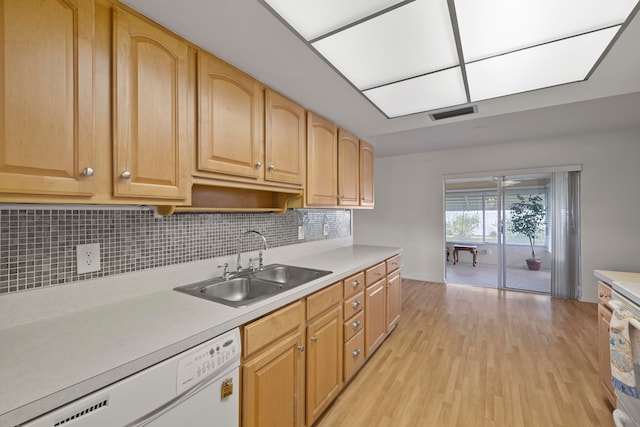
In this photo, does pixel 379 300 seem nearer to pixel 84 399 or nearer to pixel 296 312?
pixel 296 312

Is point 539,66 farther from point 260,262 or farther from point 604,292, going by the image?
point 260,262

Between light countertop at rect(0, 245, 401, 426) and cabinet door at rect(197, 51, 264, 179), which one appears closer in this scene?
light countertop at rect(0, 245, 401, 426)

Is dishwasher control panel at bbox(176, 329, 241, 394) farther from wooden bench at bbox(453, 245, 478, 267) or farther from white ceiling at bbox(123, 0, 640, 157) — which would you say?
wooden bench at bbox(453, 245, 478, 267)

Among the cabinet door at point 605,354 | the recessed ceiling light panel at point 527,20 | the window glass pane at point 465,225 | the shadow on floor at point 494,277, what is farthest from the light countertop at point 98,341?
the window glass pane at point 465,225

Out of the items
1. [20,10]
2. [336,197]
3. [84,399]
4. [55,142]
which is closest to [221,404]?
[84,399]

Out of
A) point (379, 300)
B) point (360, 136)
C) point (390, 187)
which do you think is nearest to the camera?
point (379, 300)

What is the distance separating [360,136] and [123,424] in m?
3.00

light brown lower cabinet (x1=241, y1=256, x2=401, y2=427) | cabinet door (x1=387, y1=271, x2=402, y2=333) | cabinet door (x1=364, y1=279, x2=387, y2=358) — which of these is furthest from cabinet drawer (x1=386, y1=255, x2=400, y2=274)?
light brown lower cabinet (x1=241, y1=256, x2=401, y2=427)

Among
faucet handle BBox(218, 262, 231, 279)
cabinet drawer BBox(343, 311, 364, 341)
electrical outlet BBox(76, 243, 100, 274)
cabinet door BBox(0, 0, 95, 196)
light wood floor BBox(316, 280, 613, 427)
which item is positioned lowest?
light wood floor BBox(316, 280, 613, 427)

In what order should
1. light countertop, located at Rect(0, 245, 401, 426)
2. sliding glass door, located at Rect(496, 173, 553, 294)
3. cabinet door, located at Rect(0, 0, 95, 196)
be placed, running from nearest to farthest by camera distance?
1. light countertop, located at Rect(0, 245, 401, 426)
2. cabinet door, located at Rect(0, 0, 95, 196)
3. sliding glass door, located at Rect(496, 173, 553, 294)

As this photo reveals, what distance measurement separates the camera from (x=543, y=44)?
158cm

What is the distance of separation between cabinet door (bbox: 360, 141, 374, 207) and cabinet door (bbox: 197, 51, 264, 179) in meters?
1.59

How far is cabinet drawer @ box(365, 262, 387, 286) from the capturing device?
7.70 feet

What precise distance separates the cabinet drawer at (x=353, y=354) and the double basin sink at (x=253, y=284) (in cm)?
63
